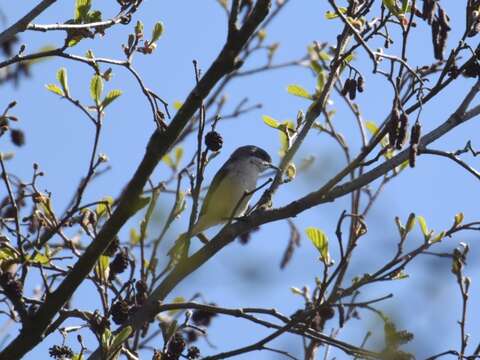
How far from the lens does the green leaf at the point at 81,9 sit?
3632mm

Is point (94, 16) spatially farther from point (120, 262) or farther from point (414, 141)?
point (414, 141)

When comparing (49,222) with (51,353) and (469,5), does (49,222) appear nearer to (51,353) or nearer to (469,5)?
(51,353)

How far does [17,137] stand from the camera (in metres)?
4.58

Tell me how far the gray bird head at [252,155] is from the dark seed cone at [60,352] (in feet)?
12.0

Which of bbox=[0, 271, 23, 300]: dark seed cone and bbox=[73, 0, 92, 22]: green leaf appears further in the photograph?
bbox=[73, 0, 92, 22]: green leaf

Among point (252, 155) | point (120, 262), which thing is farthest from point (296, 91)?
point (252, 155)

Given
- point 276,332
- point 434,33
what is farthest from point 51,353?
point 434,33

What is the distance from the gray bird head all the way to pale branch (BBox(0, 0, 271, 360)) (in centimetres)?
394

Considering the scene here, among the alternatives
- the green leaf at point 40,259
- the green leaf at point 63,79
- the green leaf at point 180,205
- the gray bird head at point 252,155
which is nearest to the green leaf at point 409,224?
the green leaf at point 180,205

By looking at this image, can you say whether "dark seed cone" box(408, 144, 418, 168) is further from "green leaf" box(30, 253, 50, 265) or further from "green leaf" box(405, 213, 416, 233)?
"green leaf" box(30, 253, 50, 265)

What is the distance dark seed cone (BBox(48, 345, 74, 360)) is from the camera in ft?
11.4

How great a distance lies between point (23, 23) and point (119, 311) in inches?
45.7

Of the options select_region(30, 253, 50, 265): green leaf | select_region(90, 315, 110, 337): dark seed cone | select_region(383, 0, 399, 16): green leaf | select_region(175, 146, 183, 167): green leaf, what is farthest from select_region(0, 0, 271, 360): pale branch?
select_region(175, 146, 183, 167): green leaf

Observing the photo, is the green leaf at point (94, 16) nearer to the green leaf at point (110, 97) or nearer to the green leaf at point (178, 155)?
the green leaf at point (110, 97)
